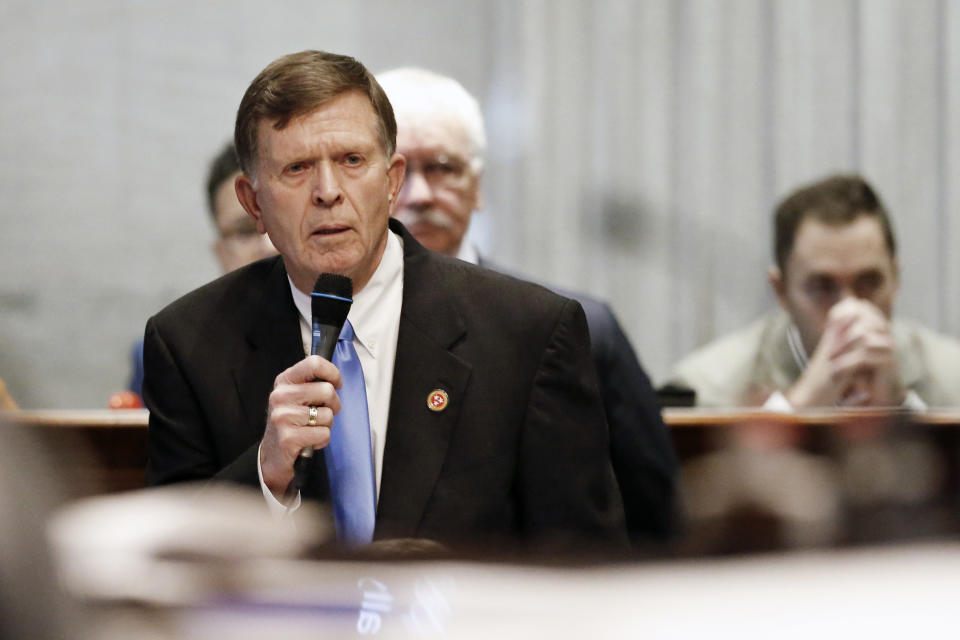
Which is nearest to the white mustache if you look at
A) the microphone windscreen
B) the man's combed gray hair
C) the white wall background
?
the man's combed gray hair

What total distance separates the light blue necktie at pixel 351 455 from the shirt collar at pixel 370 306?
0.19 ft

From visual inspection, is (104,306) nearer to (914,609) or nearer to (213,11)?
(213,11)

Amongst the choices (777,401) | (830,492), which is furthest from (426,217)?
(830,492)

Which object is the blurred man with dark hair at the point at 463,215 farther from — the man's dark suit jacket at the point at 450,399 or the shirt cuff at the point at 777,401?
the man's dark suit jacket at the point at 450,399

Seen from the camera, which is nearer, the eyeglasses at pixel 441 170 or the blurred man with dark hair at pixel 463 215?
the blurred man with dark hair at pixel 463 215

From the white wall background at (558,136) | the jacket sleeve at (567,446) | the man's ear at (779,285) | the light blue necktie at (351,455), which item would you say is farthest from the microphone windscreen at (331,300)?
the white wall background at (558,136)

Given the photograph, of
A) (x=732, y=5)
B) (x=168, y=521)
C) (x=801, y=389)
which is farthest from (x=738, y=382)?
(x=168, y=521)

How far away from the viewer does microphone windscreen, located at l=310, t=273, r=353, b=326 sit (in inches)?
44.2

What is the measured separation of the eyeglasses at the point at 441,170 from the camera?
224cm

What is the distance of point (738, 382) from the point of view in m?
2.77

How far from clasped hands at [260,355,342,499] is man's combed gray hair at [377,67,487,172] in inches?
48.5

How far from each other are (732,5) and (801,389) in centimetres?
259

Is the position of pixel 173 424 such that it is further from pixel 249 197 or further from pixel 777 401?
pixel 777 401

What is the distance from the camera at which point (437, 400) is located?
1.35 metres
